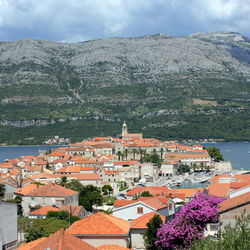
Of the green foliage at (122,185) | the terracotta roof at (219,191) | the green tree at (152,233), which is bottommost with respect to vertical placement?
the green foliage at (122,185)

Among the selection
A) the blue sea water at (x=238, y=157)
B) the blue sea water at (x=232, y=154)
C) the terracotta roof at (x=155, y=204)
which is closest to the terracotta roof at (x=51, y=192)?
the terracotta roof at (x=155, y=204)

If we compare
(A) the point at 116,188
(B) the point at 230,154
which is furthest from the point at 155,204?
(B) the point at 230,154

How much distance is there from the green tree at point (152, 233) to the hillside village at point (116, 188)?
0.81 meters

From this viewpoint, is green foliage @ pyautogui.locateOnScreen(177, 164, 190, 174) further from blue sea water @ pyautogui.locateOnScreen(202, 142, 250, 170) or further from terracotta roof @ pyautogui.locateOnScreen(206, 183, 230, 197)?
terracotta roof @ pyautogui.locateOnScreen(206, 183, 230, 197)

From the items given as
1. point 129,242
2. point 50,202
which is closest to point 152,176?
point 50,202

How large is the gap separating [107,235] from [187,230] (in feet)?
12.5

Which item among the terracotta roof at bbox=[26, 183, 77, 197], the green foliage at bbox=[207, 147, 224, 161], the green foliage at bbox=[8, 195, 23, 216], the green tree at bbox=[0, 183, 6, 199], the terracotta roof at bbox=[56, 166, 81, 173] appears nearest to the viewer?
the green foliage at bbox=[8, 195, 23, 216]

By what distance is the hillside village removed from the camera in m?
20.7

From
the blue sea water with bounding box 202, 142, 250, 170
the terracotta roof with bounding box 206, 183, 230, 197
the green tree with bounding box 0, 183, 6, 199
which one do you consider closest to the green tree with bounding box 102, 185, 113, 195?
the green tree with bounding box 0, 183, 6, 199

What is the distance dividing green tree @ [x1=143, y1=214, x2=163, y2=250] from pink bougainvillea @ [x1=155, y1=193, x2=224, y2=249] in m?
1.19

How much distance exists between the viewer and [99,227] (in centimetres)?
2264

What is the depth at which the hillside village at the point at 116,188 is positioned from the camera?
20.7 m

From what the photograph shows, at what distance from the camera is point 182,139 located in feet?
655

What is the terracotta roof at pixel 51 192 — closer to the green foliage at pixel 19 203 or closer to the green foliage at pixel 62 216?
the green foliage at pixel 19 203
